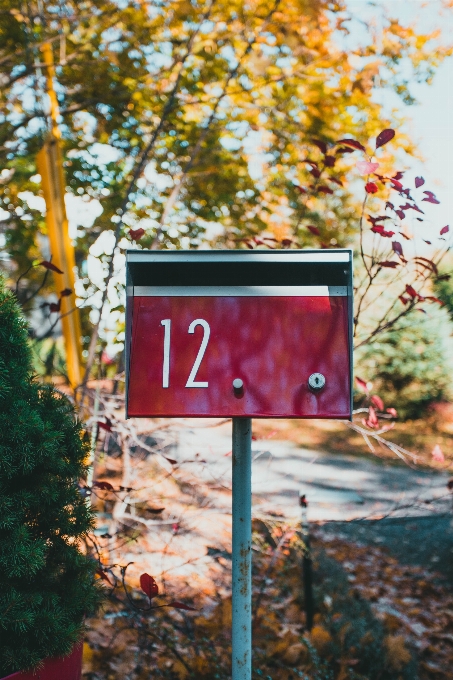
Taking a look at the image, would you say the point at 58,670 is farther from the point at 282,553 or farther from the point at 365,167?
the point at 282,553

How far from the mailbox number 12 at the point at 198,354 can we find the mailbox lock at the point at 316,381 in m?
0.28

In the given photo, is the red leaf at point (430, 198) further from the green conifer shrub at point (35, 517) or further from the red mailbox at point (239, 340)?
the green conifer shrub at point (35, 517)

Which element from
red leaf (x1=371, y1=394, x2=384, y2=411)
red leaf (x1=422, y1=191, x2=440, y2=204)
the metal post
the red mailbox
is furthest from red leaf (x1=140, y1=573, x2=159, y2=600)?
red leaf (x1=422, y1=191, x2=440, y2=204)

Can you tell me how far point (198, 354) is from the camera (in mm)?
1515

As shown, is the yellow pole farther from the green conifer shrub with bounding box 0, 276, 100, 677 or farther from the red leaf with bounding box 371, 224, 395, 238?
the red leaf with bounding box 371, 224, 395, 238

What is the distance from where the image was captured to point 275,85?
4.39 meters

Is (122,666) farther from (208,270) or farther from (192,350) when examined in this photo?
(208,270)

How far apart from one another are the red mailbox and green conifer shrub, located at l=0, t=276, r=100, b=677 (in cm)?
39

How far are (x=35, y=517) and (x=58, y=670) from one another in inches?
17.6

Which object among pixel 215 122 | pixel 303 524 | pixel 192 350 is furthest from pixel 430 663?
pixel 215 122

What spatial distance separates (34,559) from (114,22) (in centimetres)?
423

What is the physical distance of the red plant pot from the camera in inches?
60.0

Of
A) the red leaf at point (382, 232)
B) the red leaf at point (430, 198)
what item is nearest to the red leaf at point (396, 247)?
the red leaf at point (382, 232)

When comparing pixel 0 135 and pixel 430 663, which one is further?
pixel 0 135
